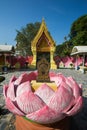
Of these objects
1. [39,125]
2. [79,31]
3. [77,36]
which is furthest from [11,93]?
[79,31]

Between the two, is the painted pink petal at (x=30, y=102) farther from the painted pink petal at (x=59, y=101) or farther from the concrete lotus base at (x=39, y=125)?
the concrete lotus base at (x=39, y=125)

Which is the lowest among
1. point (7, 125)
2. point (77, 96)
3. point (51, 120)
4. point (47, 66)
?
point (7, 125)

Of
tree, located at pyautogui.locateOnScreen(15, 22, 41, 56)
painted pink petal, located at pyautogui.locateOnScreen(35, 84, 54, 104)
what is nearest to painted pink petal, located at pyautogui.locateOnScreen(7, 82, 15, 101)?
painted pink petal, located at pyautogui.locateOnScreen(35, 84, 54, 104)

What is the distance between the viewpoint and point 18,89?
9.18 feet

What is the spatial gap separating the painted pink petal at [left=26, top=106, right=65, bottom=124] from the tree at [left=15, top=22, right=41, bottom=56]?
33352 millimetres

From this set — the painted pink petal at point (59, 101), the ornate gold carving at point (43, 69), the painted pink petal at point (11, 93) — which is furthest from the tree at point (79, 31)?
the painted pink petal at point (59, 101)

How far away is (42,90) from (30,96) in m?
0.29

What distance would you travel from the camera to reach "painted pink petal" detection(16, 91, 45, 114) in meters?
2.29

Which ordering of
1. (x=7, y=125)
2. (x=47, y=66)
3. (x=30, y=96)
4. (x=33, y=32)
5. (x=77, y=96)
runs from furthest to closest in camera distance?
1. (x=33, y=32)
2. (x=7, y=125)
3. (x=47, y=66)
4. (x=77, y=96)
5. (x=30, y=96)

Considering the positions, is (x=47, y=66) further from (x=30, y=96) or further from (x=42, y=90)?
(x=30, y=96)

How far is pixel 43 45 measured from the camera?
73.3 ft

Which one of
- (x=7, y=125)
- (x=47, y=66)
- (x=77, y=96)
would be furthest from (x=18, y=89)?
(x=7, y=125)

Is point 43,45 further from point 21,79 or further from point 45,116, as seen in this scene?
point 45,116

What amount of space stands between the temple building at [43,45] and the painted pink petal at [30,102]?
63.2 feet
